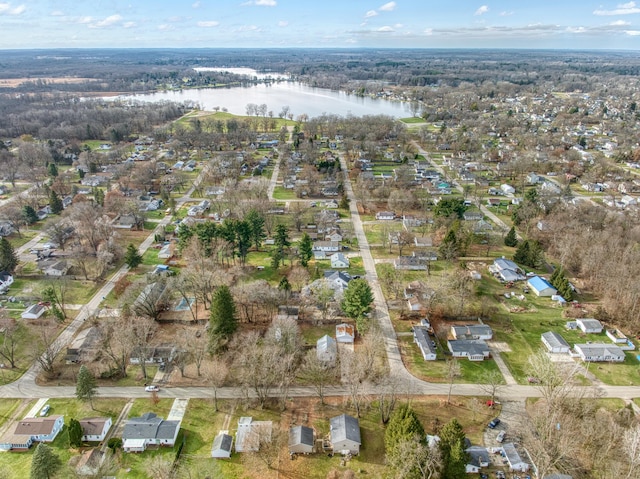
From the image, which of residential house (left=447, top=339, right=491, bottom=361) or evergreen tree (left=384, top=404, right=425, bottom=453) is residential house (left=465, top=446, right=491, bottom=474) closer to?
evergreen tree (left=384, top=404, right=425, bottom=453)

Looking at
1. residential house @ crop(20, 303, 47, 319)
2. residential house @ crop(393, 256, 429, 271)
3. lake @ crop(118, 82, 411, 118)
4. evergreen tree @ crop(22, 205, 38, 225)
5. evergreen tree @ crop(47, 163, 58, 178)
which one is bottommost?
residential house @ crop(20, 303, 47, 319)

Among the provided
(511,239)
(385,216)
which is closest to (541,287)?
(511,239)

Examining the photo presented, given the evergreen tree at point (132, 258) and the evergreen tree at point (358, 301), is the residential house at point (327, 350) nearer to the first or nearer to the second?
A: the evergreen tree at point (358, 301)

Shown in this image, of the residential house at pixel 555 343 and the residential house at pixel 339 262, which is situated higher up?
the residential house at pixel 339 262

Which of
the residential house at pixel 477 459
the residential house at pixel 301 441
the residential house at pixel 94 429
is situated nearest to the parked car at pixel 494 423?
the residential house at pixel 477 459

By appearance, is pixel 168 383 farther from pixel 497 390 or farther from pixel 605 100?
pixel 605 100

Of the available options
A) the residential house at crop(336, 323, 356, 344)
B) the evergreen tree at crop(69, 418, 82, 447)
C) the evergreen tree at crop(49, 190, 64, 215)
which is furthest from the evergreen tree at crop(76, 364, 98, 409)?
the evergreen tree at crop(49, 190, 64, 215)
